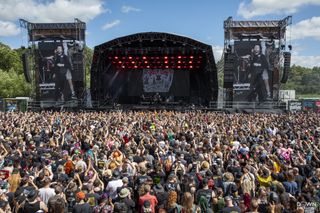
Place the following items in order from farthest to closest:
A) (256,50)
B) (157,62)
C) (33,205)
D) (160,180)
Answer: (157,62)
(256,50)
(160,180)
(33,205)

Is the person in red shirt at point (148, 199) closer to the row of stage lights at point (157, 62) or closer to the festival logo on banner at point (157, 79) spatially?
the row of stage lights at point (157, 62)

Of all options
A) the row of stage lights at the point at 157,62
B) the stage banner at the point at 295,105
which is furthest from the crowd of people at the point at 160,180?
the stage banner at the point at 295,105

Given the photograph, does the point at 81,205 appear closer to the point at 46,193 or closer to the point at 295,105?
the point at 46,193

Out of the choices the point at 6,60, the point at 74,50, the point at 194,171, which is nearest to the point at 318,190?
the point at 194,171

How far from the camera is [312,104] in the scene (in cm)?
3881

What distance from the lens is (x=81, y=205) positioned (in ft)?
18.4

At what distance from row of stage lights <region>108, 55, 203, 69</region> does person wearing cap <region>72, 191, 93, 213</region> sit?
28083 millimetres

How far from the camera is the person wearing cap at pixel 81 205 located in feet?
18.2

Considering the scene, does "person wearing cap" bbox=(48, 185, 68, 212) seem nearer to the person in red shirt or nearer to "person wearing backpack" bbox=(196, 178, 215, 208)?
the person in red shirt

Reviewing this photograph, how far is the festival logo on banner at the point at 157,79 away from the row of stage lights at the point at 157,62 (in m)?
0.57

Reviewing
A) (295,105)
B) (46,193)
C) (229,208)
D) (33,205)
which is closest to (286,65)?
(295,105)

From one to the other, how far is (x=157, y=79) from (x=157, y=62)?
213 centimetres

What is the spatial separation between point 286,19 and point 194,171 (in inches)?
998

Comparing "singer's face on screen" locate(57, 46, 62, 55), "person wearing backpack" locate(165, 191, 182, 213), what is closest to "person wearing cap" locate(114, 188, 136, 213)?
"person wearing backpack" locate(165, 191, 182, 213)
